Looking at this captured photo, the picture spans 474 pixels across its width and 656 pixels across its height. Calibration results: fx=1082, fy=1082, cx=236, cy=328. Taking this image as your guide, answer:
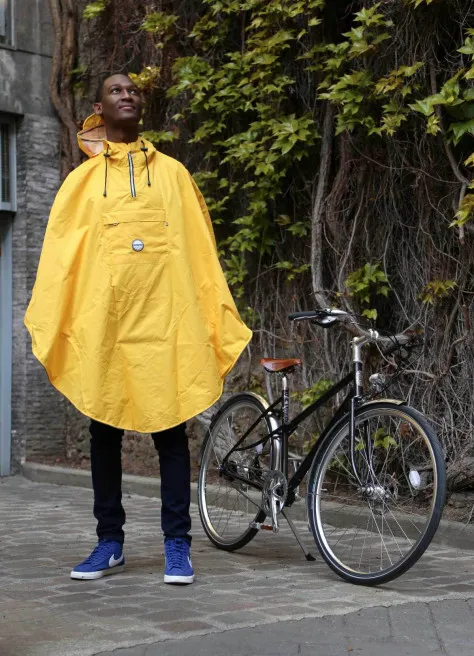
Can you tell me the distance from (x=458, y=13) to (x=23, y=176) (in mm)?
4140

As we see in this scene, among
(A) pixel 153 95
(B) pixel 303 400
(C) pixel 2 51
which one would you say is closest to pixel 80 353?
(B) pixel 303 400

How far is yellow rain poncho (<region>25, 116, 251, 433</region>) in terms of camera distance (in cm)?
455

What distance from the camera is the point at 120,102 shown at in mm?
4699

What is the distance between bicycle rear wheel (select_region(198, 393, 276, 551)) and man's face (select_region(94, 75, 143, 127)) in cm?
151

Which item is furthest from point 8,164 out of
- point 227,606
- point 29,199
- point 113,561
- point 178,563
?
point 227,606

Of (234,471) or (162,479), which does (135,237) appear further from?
(234,471)

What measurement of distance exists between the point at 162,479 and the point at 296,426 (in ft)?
2.41

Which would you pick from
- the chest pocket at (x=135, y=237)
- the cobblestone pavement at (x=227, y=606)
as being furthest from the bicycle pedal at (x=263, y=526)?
the chest pocket at (x=135, y=237)

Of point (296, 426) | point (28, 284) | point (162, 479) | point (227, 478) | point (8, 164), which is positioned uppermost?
point (8, 164)

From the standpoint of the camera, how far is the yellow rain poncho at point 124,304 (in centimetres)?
455

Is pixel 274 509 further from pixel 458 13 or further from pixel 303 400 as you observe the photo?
pixel 458 13

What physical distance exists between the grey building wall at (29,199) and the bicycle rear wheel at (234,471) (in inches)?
135

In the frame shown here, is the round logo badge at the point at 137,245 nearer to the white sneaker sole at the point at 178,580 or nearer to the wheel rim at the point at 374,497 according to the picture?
the wheel rim at the point at 374,497

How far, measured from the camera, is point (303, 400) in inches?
268
